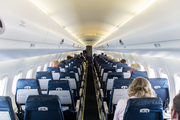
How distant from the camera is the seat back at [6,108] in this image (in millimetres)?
1662

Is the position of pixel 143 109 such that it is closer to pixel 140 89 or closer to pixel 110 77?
pixel 140 89

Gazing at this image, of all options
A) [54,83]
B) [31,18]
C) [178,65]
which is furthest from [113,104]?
[31,18]

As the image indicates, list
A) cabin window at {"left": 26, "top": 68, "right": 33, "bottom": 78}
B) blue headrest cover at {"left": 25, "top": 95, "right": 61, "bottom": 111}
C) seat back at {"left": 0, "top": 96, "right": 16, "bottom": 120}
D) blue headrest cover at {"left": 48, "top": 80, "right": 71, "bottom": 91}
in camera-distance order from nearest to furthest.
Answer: seat back at {"left": 0, "top": 96, "right": 16, "bottom": 120}
blue headrest cover at {"left": 25, "top": 95, "right": 61, "bottom": 111}
blue headrest cover at {"left": 48, "top": 80, "right": 71, "bottom": 91}
cabin window at {"left": 26, "top": 68, "right": 33, "bottom": 78}

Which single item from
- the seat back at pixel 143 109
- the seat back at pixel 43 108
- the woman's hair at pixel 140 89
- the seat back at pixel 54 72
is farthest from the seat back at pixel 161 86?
the seat back at pixel 54 72

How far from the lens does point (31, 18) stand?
2057 mm

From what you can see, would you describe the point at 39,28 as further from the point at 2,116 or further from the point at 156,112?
the point at 156,112

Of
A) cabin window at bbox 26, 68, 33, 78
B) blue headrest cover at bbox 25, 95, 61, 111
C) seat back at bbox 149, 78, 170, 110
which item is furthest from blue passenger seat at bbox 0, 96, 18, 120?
cabin window at bbox 26, 68, 33, 78

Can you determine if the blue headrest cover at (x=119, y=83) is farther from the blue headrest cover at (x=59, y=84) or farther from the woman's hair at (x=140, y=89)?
the blue headrest cover at (x=59, y=84)

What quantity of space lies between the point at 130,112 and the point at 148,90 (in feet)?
2.25

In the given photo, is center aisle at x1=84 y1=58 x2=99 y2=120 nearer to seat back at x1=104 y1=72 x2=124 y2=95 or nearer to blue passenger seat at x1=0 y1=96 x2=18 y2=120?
seat back at x1=104 y1=72 x2=124 y2=95

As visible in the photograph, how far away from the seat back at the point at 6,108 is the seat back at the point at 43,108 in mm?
236

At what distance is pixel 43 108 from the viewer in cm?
197

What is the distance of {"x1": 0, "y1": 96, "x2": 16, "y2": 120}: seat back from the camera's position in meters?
1.66

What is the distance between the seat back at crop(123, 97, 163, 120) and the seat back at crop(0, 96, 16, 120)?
150 centimetres
